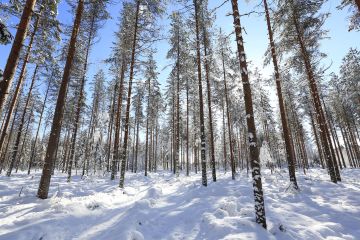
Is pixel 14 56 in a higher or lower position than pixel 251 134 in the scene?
higher

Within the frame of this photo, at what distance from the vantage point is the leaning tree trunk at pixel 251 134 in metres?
6.43

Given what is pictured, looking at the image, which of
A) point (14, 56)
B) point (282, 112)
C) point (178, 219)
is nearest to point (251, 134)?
point (178, 219)

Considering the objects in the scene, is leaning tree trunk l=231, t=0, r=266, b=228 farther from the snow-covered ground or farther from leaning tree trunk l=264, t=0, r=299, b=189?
leaning tree trunk l=264, t=0, r=299, b=189

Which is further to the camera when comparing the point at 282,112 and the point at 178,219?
the point at 282,112

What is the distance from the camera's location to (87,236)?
18.8 ft

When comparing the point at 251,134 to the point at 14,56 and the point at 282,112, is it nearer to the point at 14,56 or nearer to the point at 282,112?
the point at 282,112

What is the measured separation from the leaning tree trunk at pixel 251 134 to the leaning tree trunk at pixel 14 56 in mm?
7070

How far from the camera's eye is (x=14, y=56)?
6801mm

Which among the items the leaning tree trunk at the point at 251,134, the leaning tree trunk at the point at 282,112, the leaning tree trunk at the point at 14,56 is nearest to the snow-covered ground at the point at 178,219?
the leaning tree trunk at the point at 251,134

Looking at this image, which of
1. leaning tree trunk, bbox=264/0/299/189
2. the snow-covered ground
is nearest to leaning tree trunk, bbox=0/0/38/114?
the snow-covered ground

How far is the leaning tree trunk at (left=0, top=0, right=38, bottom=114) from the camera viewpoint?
6.50 m

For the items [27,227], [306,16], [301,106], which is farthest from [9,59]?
[301,106]

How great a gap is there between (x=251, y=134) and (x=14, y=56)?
7.81 meters

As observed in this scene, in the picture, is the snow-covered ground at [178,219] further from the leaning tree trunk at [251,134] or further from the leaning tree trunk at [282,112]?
the leaning tree trunk at [282,112]
